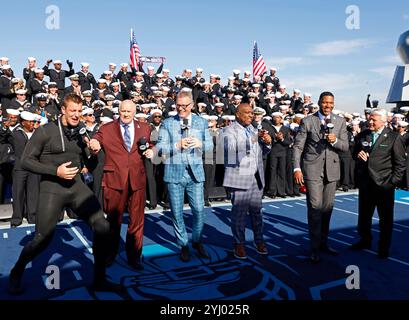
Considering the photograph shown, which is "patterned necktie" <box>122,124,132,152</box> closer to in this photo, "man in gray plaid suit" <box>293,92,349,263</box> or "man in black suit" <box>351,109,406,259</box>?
"man in gray plaid suit" <box>293,92,349,263</box>

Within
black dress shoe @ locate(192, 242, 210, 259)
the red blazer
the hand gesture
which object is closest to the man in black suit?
black dress shoe @ locate(192, 242, 210, 259)

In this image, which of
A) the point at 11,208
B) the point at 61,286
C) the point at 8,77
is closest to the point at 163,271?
the point at 61,286

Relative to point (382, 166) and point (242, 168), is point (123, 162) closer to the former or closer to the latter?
point (242, 168)

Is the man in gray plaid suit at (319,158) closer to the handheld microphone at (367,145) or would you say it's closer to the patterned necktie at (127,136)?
the handheld microphone at (367,145)

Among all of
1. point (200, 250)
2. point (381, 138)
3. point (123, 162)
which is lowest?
point (200, 250)

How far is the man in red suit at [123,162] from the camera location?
4.87 metres

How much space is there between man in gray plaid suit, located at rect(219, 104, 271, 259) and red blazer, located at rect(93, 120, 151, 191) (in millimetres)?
1318

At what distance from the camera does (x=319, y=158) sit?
216 inches

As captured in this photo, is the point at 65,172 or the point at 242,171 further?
the point at 242,171

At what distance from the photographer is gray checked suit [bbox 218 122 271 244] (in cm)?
548

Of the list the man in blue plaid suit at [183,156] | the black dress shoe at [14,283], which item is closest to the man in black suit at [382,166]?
the man in blue plaid suit at [183,156]

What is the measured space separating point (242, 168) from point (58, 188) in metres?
2.50

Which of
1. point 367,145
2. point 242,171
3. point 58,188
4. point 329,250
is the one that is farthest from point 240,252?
point 58,188

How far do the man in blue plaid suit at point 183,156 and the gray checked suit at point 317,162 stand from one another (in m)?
1.38
